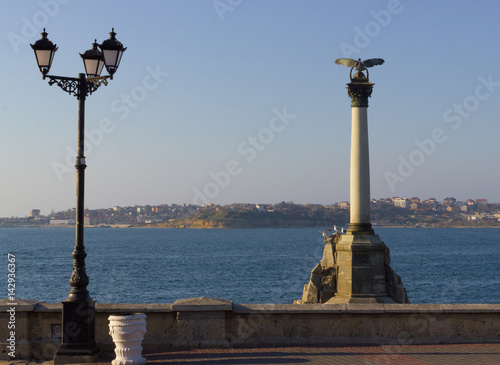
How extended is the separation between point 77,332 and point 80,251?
1.23 m

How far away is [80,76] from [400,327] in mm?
6580

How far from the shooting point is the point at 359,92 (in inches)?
781

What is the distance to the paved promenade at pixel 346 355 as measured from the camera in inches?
394

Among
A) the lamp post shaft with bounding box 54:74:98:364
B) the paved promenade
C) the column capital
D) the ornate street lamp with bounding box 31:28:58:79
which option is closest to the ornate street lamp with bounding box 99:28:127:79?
the ornate street lamp with bounding box 31:28:58:79

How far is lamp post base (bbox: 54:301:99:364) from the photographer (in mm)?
10305

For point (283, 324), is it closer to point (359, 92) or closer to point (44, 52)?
point (44, 52)

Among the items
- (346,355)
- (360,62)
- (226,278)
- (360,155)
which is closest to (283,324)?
(346,355)

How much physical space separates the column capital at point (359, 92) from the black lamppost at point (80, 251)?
1052 cm

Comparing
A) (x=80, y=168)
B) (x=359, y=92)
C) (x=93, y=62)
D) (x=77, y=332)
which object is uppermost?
(x=359, y=92)

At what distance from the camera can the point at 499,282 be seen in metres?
61.3

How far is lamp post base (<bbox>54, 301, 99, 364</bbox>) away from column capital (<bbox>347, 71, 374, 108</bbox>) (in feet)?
38.8

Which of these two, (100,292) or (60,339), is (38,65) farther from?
(100,292)

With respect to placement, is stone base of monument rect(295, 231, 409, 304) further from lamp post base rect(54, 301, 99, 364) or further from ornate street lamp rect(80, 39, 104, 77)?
ornate street lamp rect(80, 39, 104, 77)

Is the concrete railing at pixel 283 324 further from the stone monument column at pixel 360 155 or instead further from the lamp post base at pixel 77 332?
the stone monument column at pixel 360 155
